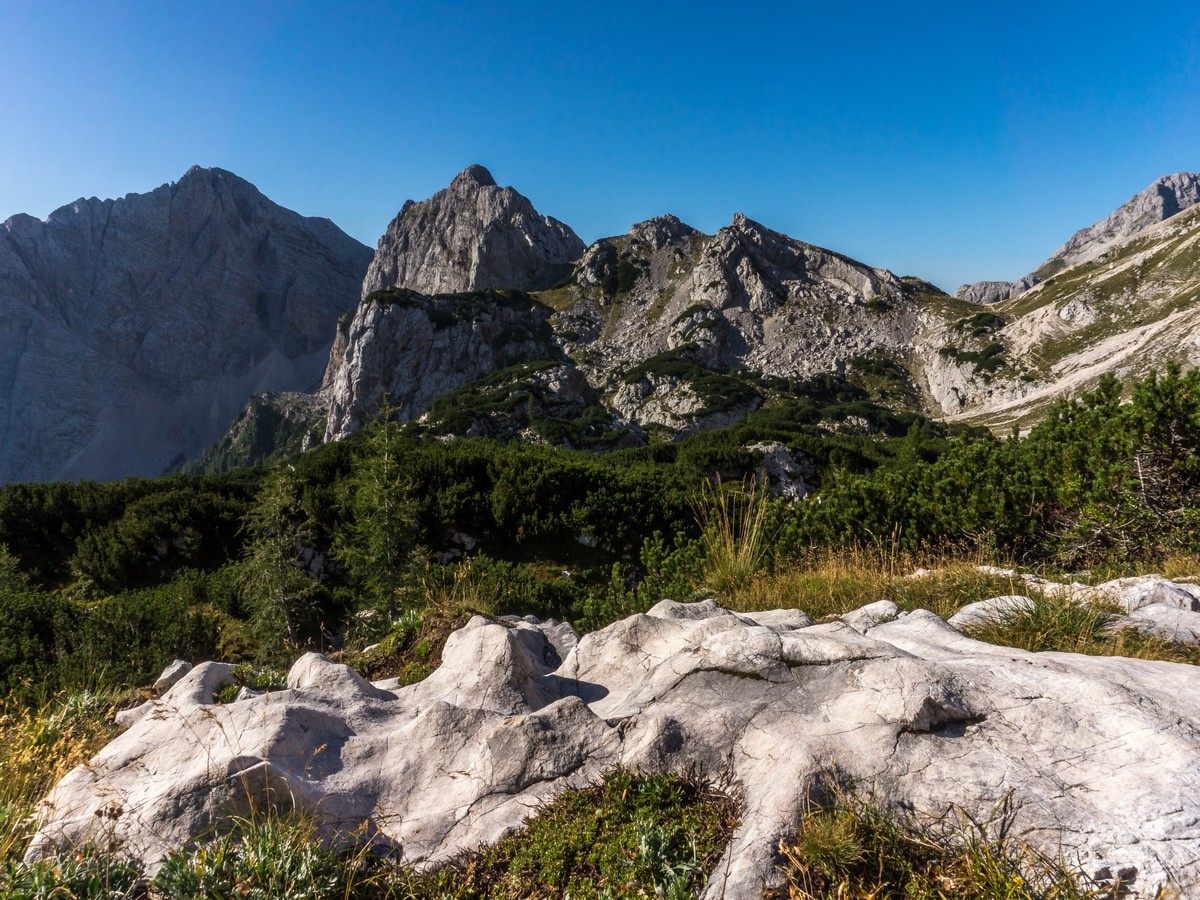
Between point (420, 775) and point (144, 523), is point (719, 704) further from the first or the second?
point (144, 523)

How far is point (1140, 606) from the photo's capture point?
5.31 metres

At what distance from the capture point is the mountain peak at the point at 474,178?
153875 mm

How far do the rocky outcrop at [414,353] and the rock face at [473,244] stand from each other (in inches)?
1085

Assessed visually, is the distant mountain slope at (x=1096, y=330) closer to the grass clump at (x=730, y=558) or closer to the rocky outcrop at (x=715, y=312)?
the rocky outcrop at (x=715, y=312)

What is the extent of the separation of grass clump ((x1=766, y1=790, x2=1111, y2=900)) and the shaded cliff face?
603 feet

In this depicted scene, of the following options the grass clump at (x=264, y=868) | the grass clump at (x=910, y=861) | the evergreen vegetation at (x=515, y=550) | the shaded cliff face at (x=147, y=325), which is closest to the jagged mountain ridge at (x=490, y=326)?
the shaded cliff face at (x=147, y=325)

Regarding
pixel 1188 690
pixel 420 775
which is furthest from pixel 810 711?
pixel 420 775

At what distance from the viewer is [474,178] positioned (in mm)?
154750

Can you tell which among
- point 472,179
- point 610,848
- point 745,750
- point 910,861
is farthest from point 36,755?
point 472,179

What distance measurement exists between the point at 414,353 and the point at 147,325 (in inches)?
4506

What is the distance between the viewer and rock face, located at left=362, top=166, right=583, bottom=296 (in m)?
139

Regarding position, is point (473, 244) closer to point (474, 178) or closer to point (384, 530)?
point (474, 178)

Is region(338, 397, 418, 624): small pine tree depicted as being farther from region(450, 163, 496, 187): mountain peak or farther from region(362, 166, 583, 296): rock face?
region(450, 163, 496, 187): mountain peak

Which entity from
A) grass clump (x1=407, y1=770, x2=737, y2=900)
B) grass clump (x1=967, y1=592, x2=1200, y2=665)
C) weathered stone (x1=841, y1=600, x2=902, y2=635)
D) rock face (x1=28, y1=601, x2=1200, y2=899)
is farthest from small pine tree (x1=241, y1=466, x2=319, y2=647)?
grass clump (x1=967, y1=592, x2=1200, y2=665)
